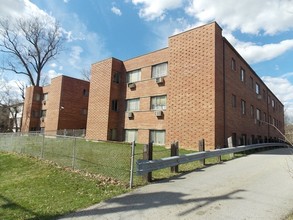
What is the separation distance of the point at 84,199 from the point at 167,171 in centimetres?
382

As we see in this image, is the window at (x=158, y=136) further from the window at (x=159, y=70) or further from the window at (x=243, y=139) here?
the window at (x=243, y=139)

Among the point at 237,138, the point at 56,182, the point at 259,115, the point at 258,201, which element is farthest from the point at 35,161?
the point at 259,115

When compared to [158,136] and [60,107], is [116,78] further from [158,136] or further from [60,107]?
[60,107]

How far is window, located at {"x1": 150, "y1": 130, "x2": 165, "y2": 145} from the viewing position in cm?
2264

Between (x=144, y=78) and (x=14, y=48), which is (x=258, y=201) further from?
(x=14, y=48)

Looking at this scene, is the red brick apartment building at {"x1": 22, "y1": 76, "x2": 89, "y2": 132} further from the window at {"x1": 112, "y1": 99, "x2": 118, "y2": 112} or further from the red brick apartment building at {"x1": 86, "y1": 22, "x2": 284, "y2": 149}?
the window at {"x1": 112, "y1": 99, "x2": 118, "y2": 112}

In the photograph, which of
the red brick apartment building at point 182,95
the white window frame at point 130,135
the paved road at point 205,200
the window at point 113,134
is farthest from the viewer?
the window at point 113,134

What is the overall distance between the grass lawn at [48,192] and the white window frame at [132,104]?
48.9 ft

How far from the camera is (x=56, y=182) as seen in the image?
863cm

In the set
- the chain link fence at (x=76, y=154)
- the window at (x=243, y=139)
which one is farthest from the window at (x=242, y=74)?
the chain link fence at (x=76, y=154)

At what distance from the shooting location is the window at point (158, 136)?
2264cm

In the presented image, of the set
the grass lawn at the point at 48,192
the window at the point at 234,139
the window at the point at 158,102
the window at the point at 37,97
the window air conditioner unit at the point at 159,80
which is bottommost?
the grass lawn at the point at 48,192

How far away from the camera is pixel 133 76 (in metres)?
26.7

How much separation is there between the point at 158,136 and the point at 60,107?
17.9 m
